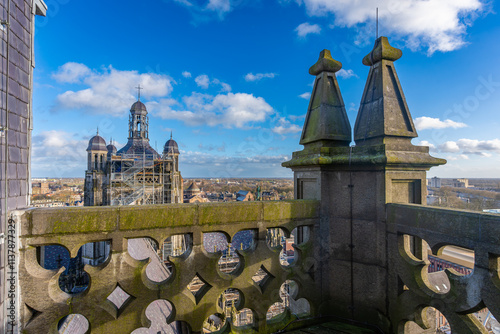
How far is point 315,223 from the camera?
3.27m

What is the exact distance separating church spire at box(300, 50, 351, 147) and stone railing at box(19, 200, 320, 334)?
37.3 inches

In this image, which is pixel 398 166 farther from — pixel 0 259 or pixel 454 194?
pixel 454 194

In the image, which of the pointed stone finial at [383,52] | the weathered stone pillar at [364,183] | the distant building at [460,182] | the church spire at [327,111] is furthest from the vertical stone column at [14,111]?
the distant building at [460,182]

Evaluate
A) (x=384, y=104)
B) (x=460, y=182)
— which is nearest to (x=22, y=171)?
(x=384, y=104)

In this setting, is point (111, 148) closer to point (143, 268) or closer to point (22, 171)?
point (22, 171)

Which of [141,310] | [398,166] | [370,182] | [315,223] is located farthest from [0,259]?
[398,166]

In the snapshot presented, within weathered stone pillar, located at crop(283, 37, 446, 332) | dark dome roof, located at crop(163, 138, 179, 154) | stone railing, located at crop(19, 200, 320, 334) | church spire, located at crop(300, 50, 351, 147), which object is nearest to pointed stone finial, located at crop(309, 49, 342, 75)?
church spire, located at crop(300, 50, 351, 147)

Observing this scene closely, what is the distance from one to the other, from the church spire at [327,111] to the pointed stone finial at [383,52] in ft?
1.39

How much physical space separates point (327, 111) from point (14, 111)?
3.24 m

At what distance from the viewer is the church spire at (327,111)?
339cm

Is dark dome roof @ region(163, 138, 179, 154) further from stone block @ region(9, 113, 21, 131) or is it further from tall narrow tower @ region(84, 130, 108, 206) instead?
stone block @ region(9, 113, 21, 131)

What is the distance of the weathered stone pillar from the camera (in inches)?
119

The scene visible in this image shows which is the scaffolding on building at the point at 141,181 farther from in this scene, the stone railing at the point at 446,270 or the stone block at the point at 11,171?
the stone railing at the point at 446,270

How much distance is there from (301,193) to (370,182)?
952 millimetres
